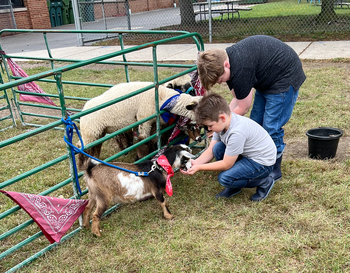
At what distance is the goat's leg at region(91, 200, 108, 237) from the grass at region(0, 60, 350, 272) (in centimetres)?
7

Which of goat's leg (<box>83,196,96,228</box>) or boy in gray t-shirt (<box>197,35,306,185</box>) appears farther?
goat's leg (<box>83,196,96,228</box>)

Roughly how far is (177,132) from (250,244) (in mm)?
1752

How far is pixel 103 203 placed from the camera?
305 cm

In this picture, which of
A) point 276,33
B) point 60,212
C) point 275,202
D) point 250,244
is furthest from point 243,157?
point 276,33

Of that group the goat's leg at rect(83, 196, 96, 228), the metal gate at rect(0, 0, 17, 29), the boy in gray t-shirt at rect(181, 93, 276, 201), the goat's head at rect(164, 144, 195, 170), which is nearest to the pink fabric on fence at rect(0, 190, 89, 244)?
the goat's leg at rect(83, 196, 96, 228)

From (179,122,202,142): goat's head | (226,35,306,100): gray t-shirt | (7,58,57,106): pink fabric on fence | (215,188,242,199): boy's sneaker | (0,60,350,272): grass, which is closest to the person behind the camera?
(0,60,350,272): grass

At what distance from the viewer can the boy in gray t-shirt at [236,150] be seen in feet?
9.79

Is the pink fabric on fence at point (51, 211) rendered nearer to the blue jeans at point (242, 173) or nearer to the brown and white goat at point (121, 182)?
the brown and white goat at point (121, 182)

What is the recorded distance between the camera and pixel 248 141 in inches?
126

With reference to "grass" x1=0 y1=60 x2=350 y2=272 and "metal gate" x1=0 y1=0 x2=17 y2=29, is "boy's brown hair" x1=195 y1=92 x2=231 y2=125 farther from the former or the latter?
"metal gate" x1=0 y1=0 x2=17 y2=29

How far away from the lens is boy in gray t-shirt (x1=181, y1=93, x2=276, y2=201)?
298 cm

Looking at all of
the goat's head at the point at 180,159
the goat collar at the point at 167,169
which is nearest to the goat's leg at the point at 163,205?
the goat collar at the point at 167,169

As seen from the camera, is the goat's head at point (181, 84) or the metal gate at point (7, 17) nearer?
the goat's head at point (181, 84)

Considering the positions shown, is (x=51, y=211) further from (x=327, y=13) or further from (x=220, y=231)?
(x=327, y=13)
